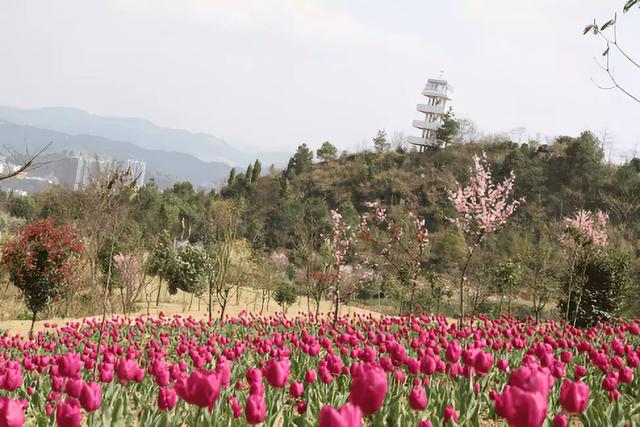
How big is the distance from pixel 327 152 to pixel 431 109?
21.3 metres

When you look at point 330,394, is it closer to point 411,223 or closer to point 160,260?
point 160,260

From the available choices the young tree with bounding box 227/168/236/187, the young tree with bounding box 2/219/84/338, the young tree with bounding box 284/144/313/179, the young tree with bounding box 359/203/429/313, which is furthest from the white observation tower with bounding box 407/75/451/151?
the young tree with bounding box 2/219/84/338

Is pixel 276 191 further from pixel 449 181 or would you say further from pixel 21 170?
pixel 21 170

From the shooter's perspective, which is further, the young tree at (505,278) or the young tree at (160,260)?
the young tree at (160,260)

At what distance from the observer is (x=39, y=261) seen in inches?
523

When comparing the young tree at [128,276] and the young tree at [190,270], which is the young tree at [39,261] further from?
the young tree at [190,270]

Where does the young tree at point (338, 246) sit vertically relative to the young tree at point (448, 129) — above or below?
below

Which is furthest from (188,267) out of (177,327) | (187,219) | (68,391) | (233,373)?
(187,219)

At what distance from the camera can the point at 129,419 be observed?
11.0 feet

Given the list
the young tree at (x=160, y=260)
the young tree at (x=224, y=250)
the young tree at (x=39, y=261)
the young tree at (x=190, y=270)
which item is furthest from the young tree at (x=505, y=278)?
the young tree at (x=39, y=261)

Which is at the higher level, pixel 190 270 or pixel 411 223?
pixel 411 223

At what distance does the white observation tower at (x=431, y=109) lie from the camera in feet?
269

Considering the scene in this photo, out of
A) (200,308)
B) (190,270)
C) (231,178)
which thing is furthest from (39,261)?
(231,178)

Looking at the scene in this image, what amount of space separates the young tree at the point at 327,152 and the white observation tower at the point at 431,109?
11.8 m
